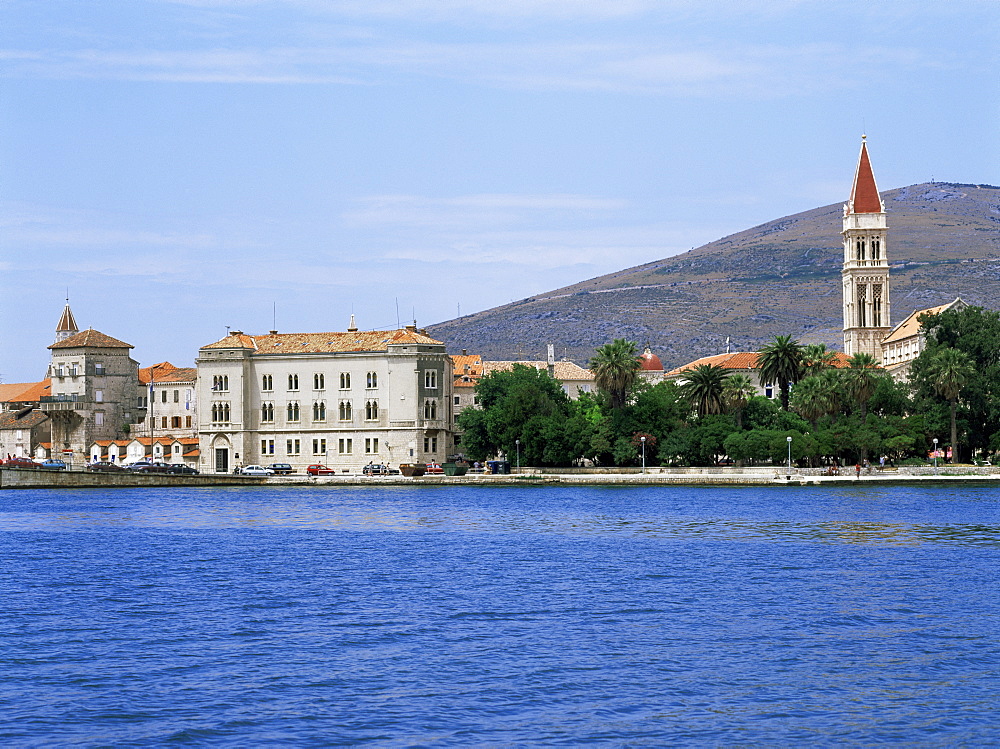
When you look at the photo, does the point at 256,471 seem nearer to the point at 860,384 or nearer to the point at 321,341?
the point at 321,341

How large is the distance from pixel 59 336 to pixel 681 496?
89895mm

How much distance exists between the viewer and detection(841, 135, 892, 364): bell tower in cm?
16550

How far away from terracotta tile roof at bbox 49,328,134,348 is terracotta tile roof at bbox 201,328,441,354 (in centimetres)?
1879

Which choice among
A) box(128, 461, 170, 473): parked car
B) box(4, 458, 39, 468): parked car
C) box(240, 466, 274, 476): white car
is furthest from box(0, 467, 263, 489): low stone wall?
box(240, 466, 274, 476): white car

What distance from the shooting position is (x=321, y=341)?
120 meters

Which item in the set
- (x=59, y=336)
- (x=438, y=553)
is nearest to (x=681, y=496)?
(x=438, y=553)

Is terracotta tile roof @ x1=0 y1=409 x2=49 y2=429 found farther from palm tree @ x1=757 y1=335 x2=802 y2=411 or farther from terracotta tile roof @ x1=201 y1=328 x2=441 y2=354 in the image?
palm tree @ x1=757 y1=335 x2=802 y2=411

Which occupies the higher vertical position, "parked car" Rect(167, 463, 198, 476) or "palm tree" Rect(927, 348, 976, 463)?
"palm tree" Rect(927, 348, 976, 463)

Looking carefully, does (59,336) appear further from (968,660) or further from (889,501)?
(968,660)

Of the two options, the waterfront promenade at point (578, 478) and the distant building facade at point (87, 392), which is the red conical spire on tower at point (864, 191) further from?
the distant building facade at point (87, 392)

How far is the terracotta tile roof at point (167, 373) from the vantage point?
137 metres

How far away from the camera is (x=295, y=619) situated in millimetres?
30141

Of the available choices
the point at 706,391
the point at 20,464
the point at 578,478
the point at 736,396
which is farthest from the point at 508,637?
the point at 20,464

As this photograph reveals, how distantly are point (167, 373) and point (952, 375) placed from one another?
267ft
